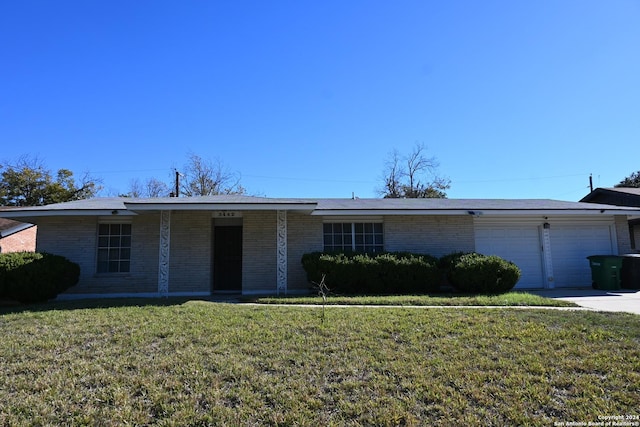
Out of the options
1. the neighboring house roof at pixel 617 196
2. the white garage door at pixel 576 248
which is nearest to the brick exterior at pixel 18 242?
the white garage door at pixel 576 248

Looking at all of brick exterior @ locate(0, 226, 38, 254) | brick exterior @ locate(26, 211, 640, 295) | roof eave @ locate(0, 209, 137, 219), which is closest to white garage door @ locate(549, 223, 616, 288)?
brick exterior @ locate(26, 211, 640, 295)

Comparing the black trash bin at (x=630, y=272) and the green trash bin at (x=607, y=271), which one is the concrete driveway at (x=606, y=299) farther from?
the black trash bin at (x=630, y=272)

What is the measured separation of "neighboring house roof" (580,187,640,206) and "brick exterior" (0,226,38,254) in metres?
32.1

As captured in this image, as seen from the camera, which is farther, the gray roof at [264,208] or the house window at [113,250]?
the house window at [113,250]

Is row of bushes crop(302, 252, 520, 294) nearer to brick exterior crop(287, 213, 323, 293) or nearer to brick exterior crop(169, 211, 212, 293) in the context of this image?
brick exterior crop(287, 213, 323, 293)

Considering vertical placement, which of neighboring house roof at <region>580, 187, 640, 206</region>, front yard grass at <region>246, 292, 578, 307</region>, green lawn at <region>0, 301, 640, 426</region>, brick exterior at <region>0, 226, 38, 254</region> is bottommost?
green lawn at <region>0, 301, 640, 426</region>

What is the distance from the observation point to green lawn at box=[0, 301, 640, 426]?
3.74m

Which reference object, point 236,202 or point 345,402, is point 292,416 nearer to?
point 345,402

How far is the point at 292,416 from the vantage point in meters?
3.67

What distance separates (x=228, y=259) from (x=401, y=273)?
5858 millimetres

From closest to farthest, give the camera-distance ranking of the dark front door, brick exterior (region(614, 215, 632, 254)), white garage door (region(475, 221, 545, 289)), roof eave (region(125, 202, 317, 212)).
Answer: roof eave (region(125, 202, 317, 212)), the dark front door, white garage door (region(475, 221, 545, 289)), brick exterior (region(614, 215, 632, 254))

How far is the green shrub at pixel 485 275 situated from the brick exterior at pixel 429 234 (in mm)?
1863

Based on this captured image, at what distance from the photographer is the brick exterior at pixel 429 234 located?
13.2 metres

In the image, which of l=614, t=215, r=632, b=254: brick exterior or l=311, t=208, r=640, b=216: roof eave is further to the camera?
l=614, t=215, r=632, b=254: brick exterior
